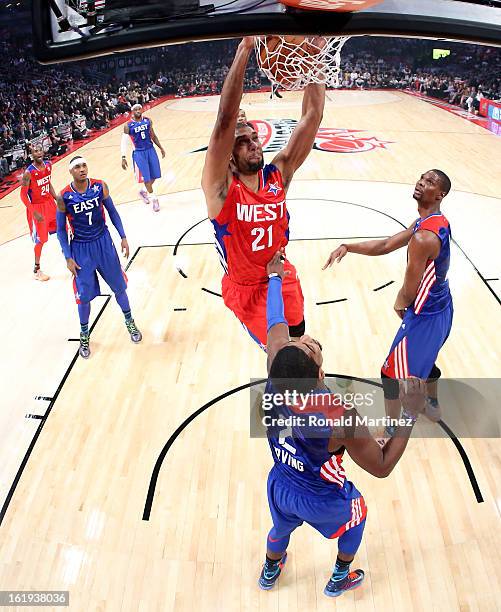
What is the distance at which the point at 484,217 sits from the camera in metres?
7.87

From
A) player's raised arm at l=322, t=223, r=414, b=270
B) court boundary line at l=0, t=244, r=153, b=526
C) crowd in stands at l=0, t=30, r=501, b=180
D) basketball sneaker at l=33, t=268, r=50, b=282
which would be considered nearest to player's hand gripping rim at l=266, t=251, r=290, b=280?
player's raised arm at l=322, t=223, r=414, b=270

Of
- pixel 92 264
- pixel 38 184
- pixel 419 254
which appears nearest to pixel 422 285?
pixel 419 254

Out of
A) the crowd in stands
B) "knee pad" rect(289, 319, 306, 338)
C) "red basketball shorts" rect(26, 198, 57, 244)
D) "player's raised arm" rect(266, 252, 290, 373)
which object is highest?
"player's raised arm" rect(266, 252, 290, 373)

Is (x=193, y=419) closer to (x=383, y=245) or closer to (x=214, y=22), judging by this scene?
(x=383, y=245)

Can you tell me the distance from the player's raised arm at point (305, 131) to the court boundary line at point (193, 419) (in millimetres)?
1891

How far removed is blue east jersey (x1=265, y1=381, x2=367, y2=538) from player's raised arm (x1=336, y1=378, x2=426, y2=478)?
93 mm

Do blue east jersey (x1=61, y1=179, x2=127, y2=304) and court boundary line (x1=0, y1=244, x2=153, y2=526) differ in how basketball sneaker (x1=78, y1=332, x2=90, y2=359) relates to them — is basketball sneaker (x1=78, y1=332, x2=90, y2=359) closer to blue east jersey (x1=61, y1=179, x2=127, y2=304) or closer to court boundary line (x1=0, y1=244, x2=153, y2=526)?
court boundary line (x1=0, y1=244, x2=153, y2=526)

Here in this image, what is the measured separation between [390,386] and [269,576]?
152cm

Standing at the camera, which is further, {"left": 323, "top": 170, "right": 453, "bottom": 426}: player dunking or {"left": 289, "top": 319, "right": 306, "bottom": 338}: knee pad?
{"left": 289, "top": 319, "right": 306, "bottom": 338}: knee pad

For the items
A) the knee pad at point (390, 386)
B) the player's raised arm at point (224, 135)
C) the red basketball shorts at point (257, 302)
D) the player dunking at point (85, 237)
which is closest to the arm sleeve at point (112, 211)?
the player dunking at point (85, 237)

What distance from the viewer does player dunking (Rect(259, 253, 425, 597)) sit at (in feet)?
6.40

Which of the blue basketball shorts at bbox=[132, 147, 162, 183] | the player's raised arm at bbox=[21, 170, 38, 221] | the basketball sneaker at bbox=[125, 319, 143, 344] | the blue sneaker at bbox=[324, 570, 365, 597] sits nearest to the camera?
the blue sneaker at bbox=[324, 570, 365, 597]

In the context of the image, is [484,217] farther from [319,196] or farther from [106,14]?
[106,14]

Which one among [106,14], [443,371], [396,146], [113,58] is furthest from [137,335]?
[113,58]
